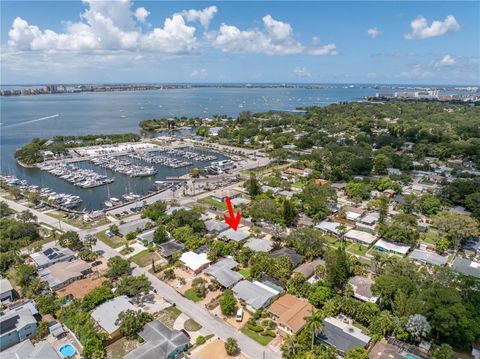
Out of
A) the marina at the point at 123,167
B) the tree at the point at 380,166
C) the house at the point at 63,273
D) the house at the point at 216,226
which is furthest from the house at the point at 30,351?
the tree at the point at 380,166

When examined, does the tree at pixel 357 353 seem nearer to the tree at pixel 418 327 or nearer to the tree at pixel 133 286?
the tree at pixel 418 327

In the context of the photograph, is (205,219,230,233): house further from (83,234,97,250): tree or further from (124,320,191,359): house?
(124,320,191,359): house

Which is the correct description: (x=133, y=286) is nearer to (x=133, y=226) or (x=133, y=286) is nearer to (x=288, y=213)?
(x=133, y=226)

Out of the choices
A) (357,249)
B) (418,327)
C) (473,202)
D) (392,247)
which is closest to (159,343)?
(418,327)

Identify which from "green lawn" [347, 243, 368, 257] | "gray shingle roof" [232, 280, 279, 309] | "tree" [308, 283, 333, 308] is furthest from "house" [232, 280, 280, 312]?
"green lawn" [347, 243, 368, 257]

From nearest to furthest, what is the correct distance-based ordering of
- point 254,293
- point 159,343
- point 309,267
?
point 159,343 → point 254,293 → point 309,267

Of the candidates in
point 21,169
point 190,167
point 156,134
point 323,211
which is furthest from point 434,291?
point 156,134
